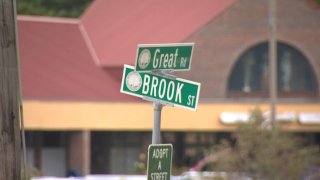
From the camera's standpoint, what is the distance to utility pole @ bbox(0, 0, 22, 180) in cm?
887

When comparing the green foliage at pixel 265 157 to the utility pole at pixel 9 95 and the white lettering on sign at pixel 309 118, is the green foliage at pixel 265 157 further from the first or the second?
the white lettering on sign at pixel 309 118

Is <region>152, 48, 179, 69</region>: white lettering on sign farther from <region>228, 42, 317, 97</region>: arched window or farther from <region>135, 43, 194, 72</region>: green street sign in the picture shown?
<region>228, 42, 317, 97</region>: arched window

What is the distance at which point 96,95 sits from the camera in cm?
4578

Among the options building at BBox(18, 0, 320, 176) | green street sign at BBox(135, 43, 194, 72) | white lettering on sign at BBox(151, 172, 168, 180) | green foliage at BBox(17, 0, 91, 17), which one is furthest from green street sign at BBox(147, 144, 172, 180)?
green foliage at BBox(17, 0, 91, 17)

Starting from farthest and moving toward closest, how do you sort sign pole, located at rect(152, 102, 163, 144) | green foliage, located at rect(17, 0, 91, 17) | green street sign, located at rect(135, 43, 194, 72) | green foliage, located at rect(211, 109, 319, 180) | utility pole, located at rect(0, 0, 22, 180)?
green foliage, located at rect(17, 0, 91, 17) < green foliage, located at rect(211, 109, 319, 180) < utility pole, located at rect(0, 0, 22, 180) < green street sign, located at rect(135, 43, 194, 72) < sign pole, located at rect(152, 102, 163, 144)

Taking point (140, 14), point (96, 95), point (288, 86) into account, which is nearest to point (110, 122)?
point (96, 95)

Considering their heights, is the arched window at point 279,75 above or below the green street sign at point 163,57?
above

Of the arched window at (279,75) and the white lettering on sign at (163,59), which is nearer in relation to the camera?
the white lettering on sign at (163,59)

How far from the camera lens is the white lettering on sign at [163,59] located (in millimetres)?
8578

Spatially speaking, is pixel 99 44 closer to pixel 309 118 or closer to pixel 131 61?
pixel 131 61

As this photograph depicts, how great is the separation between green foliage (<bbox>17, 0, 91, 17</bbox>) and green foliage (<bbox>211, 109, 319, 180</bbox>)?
31215 millimetres

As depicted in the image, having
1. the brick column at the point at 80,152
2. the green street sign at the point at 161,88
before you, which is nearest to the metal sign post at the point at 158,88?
the green street sign at the point at 161,88

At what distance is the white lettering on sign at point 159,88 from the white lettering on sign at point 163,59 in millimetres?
133

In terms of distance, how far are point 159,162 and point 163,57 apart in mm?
950
